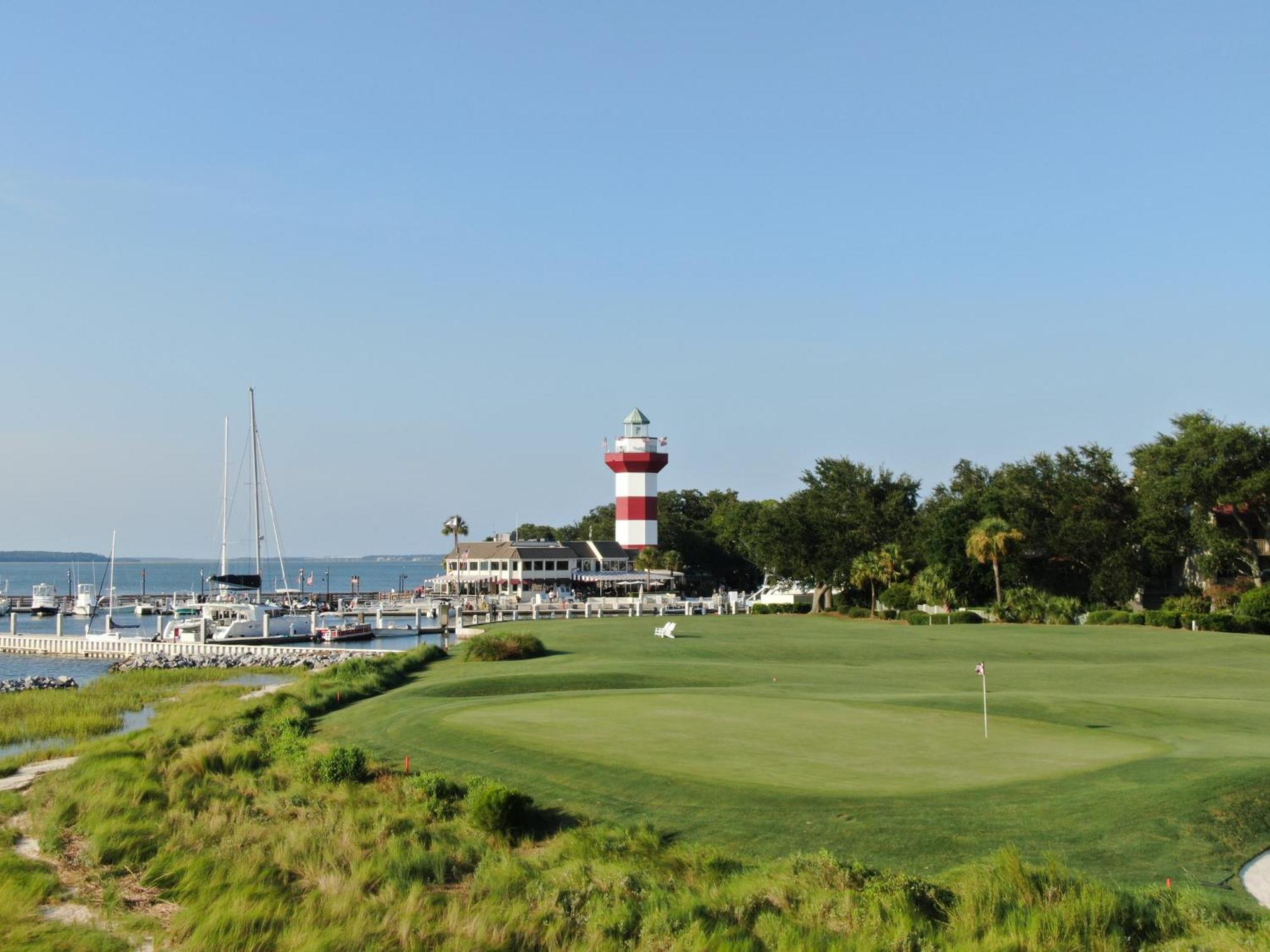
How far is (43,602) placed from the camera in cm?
11100

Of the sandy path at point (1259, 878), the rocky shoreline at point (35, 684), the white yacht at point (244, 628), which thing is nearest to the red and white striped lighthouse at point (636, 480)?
the white yacht at point (244, 628)

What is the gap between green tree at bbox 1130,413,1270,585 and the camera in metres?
60.0

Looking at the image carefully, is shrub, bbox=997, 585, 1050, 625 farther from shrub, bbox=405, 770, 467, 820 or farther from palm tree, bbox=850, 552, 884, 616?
shrub, bbox=405, 770, 467, 820

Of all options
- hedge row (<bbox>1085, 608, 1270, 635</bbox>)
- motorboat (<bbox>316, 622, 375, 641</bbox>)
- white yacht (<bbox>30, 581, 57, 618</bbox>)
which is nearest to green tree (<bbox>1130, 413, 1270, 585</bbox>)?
hedge row (<bbox>1085, 608, 1270, 635</bbox>)

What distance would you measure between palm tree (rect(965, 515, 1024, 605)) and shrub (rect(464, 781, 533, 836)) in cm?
4915

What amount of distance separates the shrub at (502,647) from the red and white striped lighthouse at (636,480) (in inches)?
2141

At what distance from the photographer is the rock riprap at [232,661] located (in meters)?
53.4

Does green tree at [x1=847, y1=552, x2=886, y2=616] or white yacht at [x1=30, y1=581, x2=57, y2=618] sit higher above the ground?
green tree at [x1=847, y1=552, x2=886, y2=616]

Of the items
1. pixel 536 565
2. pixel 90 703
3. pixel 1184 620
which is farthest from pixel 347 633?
pixel 1184 620

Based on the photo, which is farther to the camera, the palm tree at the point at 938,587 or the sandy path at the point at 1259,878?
the palm tree at the point at 938,587

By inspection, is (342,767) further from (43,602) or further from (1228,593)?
(43,602)

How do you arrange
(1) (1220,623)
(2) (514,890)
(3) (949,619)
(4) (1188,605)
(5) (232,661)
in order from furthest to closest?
1. (3) (949,619)
2. (4) (1188,605)
3. (5) (232,661)
4. (1) (1220,623)
5. (2) (514,890)

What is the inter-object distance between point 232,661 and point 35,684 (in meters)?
13.0

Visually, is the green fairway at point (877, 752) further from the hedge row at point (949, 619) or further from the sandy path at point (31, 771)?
the hedge row at point (949, 619)
